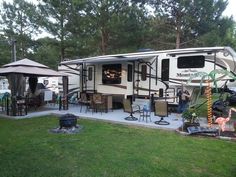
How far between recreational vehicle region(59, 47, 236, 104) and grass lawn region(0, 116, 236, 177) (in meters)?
3.69

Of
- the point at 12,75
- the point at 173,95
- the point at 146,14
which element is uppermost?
the point at 146,14

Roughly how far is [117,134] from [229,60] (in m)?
5.65

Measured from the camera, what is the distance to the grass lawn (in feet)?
14.4

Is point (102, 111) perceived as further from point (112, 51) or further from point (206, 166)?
point (112, 51)

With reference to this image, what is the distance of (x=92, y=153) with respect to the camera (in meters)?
5.38

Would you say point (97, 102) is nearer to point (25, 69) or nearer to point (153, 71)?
point (153, 71)

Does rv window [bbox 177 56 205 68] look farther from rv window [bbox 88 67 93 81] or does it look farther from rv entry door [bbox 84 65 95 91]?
rv window [bbox 88 67 93 81]

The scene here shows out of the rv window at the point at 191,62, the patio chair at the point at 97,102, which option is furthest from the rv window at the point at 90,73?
the rv window at the point at 191,62

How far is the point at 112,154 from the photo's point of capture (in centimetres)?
530

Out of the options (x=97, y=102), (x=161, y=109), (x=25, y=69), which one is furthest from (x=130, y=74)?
(x=25, y=69)

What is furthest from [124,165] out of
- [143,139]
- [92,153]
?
[143,139]

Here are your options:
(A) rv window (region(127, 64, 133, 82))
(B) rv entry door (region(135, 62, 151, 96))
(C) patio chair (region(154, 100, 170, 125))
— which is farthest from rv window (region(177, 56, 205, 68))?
(C) patio chair (region(154, 100, 170, 125))

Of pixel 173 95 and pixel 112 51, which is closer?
pixel 173 95

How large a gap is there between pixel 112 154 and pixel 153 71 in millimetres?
6721
